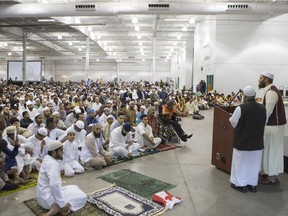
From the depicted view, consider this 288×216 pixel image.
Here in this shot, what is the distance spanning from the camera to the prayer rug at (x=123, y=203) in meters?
3.31

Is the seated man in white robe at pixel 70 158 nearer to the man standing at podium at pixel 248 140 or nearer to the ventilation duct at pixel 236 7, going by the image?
the man standing at podium at pixel 248 140

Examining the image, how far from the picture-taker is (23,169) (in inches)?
175

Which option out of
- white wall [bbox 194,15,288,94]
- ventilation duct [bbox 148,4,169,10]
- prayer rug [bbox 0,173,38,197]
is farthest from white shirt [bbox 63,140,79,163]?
white wall [bbox 194,15,288,94]

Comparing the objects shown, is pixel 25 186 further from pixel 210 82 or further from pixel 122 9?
pixel 210 82

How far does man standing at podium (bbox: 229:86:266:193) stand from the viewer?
378 cm

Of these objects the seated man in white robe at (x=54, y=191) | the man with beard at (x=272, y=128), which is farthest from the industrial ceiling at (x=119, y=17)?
the seated man in white robe at (x=54, y=191)

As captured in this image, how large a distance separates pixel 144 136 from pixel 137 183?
6.85 feet

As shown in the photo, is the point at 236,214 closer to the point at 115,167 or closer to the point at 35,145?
the point at 115,167

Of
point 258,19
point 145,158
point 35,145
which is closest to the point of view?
point 35,145

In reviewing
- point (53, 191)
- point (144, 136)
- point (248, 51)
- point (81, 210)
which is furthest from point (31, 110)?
point (248, 51)

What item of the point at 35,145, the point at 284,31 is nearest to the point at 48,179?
the point at 35,145

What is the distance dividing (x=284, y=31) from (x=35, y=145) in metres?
17.3

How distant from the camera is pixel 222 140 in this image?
4699 mm

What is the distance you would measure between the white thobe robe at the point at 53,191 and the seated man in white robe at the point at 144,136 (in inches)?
122
